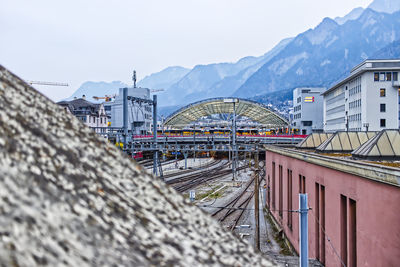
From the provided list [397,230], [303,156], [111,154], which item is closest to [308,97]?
[303,156]

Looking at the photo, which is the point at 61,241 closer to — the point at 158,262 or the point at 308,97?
the point at 158,262

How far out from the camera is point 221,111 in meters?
83.4

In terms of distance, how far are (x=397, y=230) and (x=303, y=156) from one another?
8.56 metres

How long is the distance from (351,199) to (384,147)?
4106 millimetres

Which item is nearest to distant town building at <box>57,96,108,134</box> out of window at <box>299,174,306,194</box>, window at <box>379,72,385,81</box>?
window at <box>379,72,385,81</box>

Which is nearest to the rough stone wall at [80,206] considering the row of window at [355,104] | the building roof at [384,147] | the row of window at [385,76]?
the building roof at [384,147]

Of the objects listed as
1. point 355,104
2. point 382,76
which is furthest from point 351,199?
point 355,104

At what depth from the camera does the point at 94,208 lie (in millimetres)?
1886

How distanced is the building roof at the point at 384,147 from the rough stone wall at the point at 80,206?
12.7 m

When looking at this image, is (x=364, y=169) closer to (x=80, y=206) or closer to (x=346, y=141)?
Answer: (x=80, y=206)

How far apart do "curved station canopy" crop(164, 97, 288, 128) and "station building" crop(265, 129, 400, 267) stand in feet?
177

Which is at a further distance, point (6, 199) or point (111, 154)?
point (111, 154)

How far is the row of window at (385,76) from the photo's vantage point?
54.8 meters

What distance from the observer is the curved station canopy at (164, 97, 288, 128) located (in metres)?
73.7
